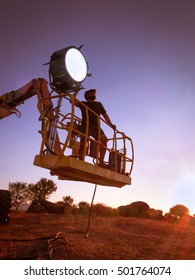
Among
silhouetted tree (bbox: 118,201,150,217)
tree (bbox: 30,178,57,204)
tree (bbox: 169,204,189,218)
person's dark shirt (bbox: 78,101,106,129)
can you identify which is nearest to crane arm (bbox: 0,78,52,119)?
person's dark shirt (bbox: 78,101,106,129)

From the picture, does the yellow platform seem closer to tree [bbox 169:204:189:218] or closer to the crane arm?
the crane arm

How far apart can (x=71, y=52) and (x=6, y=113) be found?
134 inches

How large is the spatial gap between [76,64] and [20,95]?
2777mm

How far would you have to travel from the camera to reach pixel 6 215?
7.75 meters

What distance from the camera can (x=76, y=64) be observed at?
582cm

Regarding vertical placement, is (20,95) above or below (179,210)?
above

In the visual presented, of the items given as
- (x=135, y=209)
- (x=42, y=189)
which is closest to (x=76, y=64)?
(x=135, y=209)

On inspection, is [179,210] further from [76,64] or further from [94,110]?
[76,64]

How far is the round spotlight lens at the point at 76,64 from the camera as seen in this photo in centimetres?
563

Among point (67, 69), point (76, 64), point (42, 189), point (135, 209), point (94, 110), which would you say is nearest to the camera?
point (67, 69)

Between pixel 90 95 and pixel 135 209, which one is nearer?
pixel 90 95

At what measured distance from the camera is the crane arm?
24.7 feet

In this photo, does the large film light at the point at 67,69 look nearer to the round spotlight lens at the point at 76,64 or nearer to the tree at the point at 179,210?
the round spotlight lens at the point at 76,64
